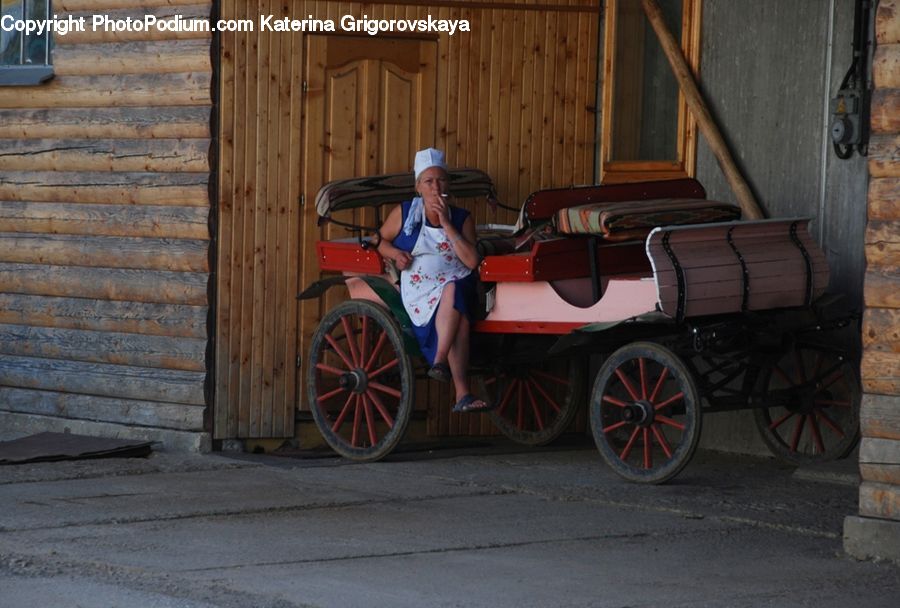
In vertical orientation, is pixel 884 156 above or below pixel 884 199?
above

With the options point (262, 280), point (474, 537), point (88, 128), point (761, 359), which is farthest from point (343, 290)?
A: point (474, 537)

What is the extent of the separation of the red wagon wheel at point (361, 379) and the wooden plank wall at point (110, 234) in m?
0.75

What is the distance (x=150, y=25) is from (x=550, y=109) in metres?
2.67

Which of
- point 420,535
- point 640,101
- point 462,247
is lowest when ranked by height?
point 420,535

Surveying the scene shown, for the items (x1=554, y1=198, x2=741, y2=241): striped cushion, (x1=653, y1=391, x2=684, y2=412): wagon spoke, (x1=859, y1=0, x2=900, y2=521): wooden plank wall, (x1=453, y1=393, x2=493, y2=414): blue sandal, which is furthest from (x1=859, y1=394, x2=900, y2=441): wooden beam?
(x1=453, y1=393, x2=493, y2=414): blue sandal

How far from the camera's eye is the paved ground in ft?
19.4

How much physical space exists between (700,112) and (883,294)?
3.59 m

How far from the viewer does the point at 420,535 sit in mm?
7078

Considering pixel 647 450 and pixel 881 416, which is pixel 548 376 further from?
pixel 881 416

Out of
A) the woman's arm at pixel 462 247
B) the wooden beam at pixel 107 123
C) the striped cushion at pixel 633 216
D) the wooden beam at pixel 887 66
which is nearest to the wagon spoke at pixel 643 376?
the striped cushion at pixel 633 216

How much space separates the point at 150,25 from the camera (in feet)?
32.4

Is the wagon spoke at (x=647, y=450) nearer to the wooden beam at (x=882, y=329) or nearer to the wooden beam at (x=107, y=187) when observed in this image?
the wooden beam at (x=882, y=329)

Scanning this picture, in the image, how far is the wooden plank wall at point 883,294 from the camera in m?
6.62

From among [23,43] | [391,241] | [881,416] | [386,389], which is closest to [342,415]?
[386,389]
